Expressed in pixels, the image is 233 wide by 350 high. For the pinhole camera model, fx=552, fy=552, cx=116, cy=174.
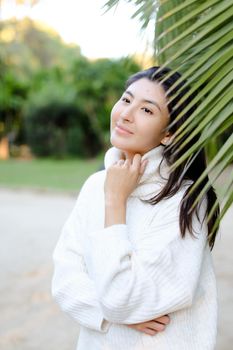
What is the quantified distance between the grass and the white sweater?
412 inches

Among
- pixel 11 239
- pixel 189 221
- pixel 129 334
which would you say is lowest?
pixel 11 239

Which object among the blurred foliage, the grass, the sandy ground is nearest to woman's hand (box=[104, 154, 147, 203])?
the sandy ground

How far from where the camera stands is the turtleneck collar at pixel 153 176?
4.75 ft

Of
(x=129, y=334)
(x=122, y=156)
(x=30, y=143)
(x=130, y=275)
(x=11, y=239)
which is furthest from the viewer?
(x=30, y=143)

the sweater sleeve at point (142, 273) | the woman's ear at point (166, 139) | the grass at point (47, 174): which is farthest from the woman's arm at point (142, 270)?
the grass at point (47, 174)

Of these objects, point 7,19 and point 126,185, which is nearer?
point 126,185

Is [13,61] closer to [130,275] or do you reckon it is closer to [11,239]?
[11,239]

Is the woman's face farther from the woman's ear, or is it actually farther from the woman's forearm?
the woman's forearm

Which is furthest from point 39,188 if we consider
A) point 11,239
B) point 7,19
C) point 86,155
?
point 7,19

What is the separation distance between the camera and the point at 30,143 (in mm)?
24562

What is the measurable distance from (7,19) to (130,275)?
32.6 meters

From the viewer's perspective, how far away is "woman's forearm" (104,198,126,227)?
1353 millimetres

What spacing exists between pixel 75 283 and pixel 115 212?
0.74 ft

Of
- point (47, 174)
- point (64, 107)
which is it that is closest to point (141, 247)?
point (47, 174)
